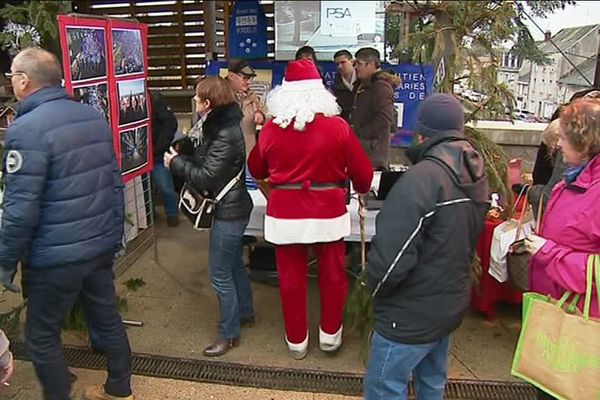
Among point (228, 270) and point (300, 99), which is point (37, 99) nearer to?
point (300, 99)

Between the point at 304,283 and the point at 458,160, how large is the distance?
1402 mm

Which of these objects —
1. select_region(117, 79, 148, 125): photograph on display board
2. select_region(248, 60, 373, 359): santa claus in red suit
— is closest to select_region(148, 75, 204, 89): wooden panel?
select_region(117, 79, 148, 125): photograph on display board

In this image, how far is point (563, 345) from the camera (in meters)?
1.90

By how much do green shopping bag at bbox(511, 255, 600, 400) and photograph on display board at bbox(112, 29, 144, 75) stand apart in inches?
105

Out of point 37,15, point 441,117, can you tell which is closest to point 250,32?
point 37,15

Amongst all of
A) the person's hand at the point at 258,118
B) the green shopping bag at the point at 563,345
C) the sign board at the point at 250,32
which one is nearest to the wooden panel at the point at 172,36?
the sign board at the point at 250,32

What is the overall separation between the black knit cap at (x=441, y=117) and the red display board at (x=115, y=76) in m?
1.93

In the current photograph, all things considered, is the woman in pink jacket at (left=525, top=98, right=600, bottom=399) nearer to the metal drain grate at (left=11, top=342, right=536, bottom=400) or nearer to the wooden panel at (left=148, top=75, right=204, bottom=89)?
the metal drain grate at (left=11, top=342, right=536, bottom=400)

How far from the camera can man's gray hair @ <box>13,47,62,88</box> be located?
2191 millimetres

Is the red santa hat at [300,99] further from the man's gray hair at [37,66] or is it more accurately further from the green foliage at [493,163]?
the man's gray hair at [37,66]

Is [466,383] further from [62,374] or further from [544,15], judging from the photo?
[544,15]

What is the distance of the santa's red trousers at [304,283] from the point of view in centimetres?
297

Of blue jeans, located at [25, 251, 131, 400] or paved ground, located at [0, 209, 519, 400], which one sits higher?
blue jeans, located at [25, 251, 131, 400]

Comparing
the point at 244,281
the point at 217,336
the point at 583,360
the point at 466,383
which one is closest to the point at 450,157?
the point at 583,360
